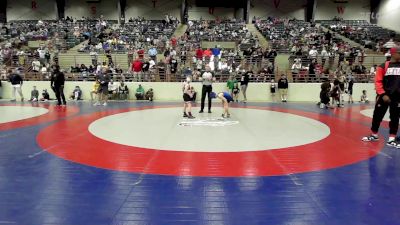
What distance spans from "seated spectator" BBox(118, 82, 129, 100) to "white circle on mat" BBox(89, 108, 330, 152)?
5634 mm

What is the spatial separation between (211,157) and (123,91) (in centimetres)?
1156

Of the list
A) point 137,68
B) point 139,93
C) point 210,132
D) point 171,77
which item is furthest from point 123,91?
point 210,132

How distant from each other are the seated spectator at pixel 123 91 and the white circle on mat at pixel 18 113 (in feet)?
14.7

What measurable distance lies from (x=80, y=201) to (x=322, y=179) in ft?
10.8

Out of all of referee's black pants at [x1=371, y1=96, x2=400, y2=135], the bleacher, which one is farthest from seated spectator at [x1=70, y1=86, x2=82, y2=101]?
the bleacher

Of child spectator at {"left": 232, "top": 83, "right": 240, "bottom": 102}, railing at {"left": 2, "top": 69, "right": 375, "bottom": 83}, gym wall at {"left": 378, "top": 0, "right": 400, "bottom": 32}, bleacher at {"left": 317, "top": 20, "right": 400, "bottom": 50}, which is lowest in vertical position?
child spectator at {"left": 232, "top": 83, "right": 240, "bottom": 102}

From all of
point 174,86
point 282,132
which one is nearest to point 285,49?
point 174,86

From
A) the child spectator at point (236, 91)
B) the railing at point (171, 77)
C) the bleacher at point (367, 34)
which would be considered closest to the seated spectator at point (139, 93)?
the railing at point (171, 77)

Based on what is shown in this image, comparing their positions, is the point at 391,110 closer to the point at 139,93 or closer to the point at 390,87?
the point at 390,87

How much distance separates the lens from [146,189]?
4.68 m

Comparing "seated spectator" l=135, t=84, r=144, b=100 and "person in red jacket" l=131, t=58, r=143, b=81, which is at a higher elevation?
"person in red jacket" l=131, t=58, r=143, b=81

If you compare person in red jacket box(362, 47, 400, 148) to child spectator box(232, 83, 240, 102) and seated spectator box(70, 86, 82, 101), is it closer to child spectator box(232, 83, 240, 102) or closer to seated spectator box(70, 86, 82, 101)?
child spectator box(232, 83, 240, 102)

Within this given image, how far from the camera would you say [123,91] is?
55.8 ft

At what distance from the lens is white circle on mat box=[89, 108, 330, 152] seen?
7155 millimetres
